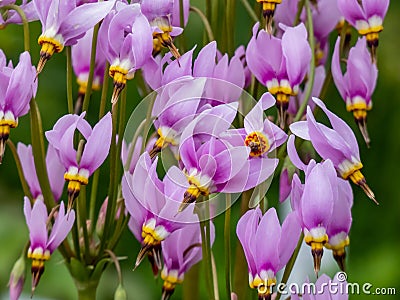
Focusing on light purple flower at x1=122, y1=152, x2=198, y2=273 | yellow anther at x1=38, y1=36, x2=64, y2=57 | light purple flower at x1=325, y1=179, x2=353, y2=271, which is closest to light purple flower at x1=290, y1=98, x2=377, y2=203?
light purple flower at x1=325, y1=179, x2=353, y2=271

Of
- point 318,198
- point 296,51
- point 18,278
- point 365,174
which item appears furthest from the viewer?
point 365,174

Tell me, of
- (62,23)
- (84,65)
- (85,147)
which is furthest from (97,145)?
(84,65)

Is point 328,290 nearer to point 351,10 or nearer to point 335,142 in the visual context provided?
point 335,142

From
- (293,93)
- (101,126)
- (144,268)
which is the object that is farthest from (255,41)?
(144,268)

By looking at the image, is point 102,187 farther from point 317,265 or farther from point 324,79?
point 317,265

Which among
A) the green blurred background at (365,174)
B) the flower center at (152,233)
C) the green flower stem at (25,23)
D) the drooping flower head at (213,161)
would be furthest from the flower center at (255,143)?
the green blurred background at (365,174)
